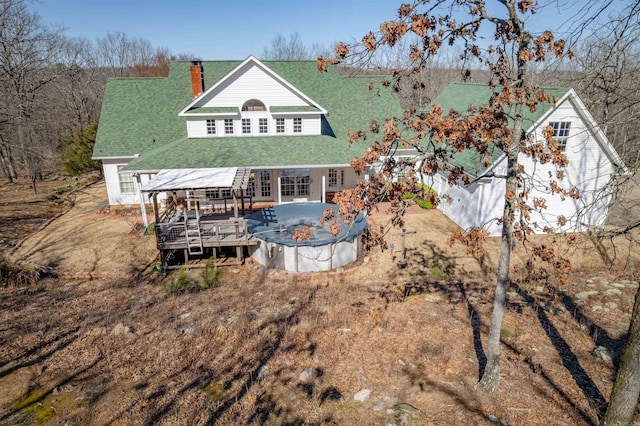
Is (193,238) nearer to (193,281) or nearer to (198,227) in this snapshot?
(198,227)

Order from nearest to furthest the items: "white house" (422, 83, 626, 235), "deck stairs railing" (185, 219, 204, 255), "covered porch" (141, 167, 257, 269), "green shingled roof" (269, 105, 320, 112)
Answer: "covered porch" (141, 167, 257, 269) → "deck stairs railing" (185, 219, 204, 255) → "white house" (422, 83, 626, 235) → "green shingled roof" (269, 105, 320, 112)

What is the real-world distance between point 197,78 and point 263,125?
5.19m

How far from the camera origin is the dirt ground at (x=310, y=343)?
792 cm

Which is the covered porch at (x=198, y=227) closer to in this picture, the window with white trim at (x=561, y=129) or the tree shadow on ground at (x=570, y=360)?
the tree shadow on ground at (x=570, y=360)

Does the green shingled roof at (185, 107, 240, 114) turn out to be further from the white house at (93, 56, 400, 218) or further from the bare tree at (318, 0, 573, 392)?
the bare tree at (318, 0, 573, 392)

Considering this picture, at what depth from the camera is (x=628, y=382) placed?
21.5ft

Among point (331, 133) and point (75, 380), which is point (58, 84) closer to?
point (331, 133)

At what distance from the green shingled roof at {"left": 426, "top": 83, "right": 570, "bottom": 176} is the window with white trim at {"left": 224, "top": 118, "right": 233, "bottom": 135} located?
466 inches

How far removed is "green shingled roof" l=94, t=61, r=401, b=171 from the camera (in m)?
19.9

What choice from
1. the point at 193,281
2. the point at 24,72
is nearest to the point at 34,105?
the point at 24,72

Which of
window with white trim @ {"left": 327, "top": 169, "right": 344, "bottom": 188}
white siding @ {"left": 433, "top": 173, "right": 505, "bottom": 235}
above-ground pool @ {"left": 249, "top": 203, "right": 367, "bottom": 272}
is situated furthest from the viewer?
window with white trim @ {"left": 327, "top": 169, "right": 344, "bottom": 188}

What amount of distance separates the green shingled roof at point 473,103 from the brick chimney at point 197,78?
14.3 metres

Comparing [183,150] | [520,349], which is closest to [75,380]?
[520,349]

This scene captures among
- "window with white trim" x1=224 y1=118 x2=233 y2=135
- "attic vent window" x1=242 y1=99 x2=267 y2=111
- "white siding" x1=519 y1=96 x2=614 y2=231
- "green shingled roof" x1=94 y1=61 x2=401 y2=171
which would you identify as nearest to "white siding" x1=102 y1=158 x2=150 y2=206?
"green shingled roof" x1=94 y1=61 x2=401 y2=171
